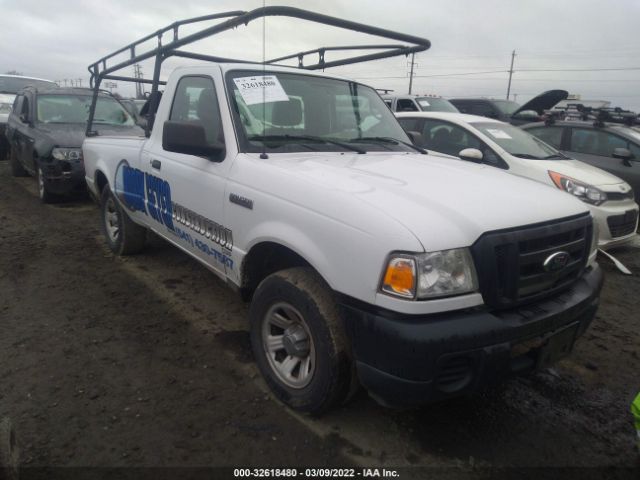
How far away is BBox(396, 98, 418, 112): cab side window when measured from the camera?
10656mm

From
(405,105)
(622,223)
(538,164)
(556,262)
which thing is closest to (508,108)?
(405,105)

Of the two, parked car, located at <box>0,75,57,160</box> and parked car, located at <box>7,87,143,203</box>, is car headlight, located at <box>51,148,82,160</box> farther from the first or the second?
parked car, located at <box>0,75,57,160</box>

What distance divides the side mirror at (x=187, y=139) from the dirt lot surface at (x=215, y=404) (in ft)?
4.59

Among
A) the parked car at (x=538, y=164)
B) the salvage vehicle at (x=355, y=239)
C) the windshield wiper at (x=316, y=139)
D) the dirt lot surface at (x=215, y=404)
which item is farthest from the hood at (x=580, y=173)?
the windshield wiper at (x=316, y=139)

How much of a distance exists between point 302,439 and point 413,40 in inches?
117

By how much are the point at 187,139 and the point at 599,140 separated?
22.9 feet

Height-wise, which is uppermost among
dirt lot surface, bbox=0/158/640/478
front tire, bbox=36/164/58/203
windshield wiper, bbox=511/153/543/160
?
windshield wiper, bbox=511/153/543/160

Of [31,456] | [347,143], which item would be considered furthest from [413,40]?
[31,456]

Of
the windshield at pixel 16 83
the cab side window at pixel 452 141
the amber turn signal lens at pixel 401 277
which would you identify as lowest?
the amber turn signal lens at pixel 401 277

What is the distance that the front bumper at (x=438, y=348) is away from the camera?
1.95 m

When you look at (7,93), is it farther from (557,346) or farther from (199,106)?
(557,346)

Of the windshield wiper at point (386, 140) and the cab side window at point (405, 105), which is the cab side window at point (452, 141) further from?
the cab side window at point (405, 105)

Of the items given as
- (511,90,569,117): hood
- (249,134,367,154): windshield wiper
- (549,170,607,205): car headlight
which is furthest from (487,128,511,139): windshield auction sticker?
(249,134,367,154): windshield wiper

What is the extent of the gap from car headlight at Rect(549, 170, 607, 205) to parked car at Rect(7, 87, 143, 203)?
19.2 ft
